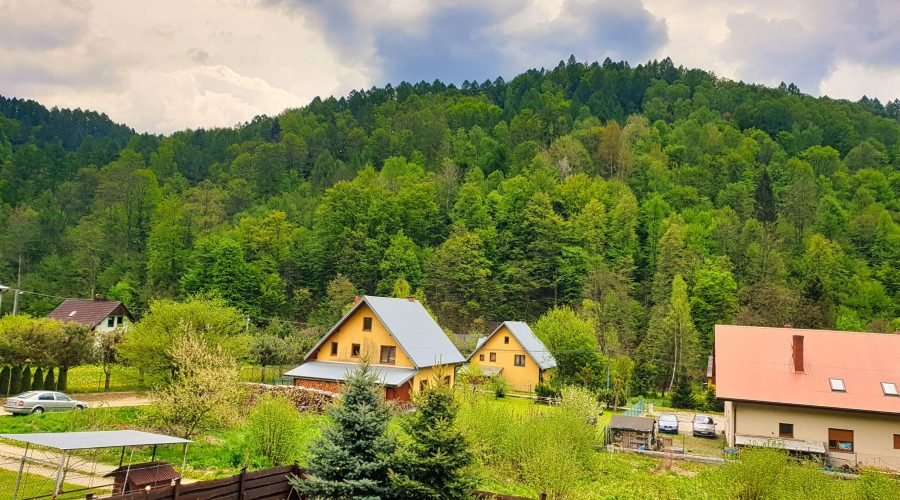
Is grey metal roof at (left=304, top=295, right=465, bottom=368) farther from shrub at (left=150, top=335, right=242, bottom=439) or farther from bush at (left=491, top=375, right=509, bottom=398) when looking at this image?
shrub at (left=150, top=335, right=242, bottom=439)

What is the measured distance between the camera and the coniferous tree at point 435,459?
13641mm

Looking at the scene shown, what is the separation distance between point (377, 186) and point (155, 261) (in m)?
31.4

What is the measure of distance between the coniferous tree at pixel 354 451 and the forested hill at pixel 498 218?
4680 cm

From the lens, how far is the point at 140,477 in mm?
15203

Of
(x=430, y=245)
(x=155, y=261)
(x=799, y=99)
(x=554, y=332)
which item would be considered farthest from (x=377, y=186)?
(x=799, y=99)

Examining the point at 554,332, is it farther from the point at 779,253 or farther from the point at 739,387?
the point at 779,253

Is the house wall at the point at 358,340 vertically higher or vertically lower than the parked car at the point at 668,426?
higher

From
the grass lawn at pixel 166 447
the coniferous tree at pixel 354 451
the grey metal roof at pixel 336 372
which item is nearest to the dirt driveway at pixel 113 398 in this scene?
the grass lawn at pixel 166 447

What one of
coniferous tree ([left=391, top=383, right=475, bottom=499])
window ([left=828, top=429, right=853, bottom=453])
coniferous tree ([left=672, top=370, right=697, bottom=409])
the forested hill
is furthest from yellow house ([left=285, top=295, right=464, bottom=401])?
the forested hill

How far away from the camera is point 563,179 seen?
10075 centimetres

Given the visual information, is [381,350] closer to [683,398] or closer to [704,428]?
[704,428]

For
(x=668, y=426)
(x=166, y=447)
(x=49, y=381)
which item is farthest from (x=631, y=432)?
(x=49, y=381)

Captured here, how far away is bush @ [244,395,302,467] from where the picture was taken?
786 inches

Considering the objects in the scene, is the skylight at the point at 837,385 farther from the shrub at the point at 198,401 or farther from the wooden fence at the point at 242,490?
the shrub at the point at 198,401
